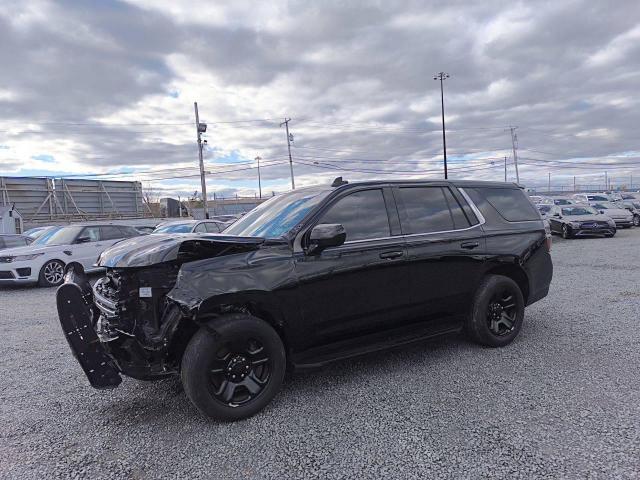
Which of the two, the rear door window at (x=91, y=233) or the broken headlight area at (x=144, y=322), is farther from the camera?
the rear door window at (x=91, y=233)

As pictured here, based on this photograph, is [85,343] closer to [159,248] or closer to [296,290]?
[159,248]

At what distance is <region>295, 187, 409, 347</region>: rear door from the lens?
11.7 ft

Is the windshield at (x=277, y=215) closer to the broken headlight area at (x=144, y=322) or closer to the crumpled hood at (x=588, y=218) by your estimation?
the broken headlight area at (x=144, y=322)

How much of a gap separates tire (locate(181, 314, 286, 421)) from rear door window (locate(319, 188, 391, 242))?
3.64 ft

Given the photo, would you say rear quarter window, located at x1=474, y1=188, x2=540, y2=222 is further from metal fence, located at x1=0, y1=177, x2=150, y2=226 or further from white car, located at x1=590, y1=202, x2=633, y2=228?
metal fence, located at x1=0, y1=177, x2=150, y2=226

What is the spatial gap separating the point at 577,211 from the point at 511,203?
16.2m

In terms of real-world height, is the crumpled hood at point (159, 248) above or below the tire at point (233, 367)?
above

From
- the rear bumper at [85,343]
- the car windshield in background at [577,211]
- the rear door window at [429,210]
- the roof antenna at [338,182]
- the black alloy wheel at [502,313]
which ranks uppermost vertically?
the roof antenna at [338,182]

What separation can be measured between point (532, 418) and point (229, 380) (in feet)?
7.18

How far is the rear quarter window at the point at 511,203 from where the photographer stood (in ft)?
16.2

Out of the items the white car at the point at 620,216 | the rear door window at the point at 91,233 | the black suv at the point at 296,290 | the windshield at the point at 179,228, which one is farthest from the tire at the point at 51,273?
the white car at the point at 620,216

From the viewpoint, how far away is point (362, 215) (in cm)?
400

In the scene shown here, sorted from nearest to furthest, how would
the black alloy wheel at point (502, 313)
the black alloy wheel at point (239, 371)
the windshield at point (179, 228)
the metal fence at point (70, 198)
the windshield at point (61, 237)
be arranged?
1. the black alloy wheel at point (239, 371)
2. the black alloy wheel at point (502, 313)
3. the windshield at point (61, 237)
4. the windshield at point (179, 228)
5. the metal fence at point (70, 198)

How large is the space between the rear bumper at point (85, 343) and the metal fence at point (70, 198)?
126ft
